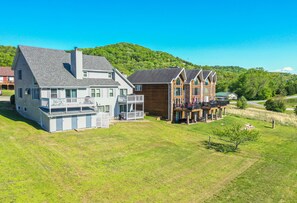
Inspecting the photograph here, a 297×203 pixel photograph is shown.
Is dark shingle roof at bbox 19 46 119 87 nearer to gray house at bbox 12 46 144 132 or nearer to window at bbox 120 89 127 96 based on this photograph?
gray house at bbox 12 46 144 132

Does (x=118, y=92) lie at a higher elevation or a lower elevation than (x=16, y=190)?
higher

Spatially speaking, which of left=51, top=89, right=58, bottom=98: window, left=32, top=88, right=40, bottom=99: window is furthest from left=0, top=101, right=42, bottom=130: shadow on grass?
left=51, top=89, right=58, bottom=98: window

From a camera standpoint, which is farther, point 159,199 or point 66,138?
point 66,138

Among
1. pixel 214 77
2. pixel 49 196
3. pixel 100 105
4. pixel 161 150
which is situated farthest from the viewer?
pixel 214 77

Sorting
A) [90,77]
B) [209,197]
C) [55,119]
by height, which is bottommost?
[209,197]

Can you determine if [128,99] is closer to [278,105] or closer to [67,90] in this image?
[67,90]

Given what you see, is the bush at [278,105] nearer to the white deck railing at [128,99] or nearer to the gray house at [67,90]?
the gray house at [67,90]

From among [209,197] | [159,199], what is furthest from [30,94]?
[209,197]

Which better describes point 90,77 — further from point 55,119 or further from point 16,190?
point 16,190

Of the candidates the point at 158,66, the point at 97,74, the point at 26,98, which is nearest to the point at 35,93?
the point at 26,98
